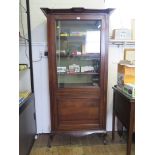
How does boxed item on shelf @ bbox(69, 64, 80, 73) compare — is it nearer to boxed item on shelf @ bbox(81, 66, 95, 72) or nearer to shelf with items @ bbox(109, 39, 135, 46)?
boxed item on shelf @ bbox(81, 66, 95, 72)

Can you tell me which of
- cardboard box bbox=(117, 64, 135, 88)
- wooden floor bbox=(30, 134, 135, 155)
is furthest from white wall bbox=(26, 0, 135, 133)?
cardboard box bbox=(117, 64, 135, 88)

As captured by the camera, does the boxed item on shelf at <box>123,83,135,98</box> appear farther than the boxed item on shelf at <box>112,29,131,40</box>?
No

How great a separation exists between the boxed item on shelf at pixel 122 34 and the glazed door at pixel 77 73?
1.11 ft

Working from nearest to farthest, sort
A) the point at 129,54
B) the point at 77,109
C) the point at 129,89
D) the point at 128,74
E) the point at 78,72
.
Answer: the point at 129,89
the point at 128,74
the point at 77,109
the point at 78,72
the point at 129,54

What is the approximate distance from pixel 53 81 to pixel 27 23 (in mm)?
872

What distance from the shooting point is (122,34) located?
A: 2504 millimetres

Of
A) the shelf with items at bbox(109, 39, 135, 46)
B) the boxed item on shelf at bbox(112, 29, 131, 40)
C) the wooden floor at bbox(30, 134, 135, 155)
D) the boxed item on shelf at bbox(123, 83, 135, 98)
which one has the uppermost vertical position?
the boxed item on shelf at bbox(112, 29, 131, 40)

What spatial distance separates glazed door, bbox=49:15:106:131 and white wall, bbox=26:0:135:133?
1.17 feet

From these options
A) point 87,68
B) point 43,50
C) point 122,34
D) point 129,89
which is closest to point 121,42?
point 122,34

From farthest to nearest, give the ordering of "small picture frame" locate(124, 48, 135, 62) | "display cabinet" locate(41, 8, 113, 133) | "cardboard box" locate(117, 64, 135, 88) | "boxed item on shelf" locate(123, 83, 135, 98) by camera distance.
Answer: "small picture frame" locate(124, 48, 135, 62)
"display cabinet" locate(41, 8, 113, 133)
"cardboard box" locate(117, 64, 135, 88)
"boxed item on shelf" locate(123, 83, 135, 98)

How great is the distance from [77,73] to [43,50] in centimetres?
60

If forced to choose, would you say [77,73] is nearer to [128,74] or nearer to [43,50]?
[43,50]

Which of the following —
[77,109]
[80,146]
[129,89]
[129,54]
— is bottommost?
[80,146]

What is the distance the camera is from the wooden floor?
2.24 meters
